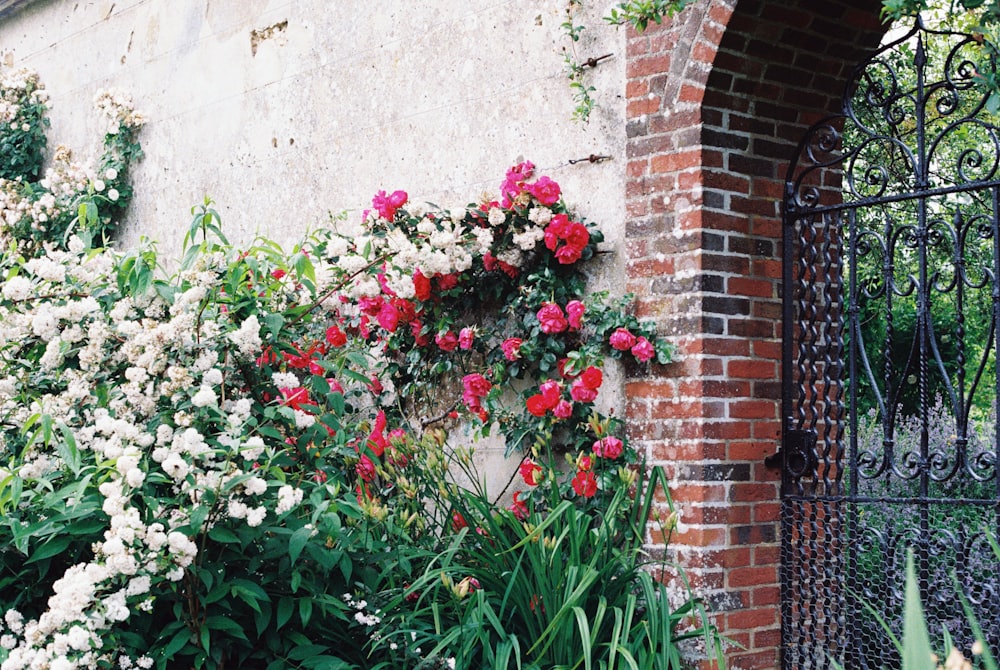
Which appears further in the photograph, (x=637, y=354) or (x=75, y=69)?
(x=75, y=69)

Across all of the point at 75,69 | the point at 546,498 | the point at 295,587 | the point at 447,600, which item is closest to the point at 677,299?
the point at 546,498

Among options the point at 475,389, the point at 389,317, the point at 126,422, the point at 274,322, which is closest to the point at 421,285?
the point at 389,317

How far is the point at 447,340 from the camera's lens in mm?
4727

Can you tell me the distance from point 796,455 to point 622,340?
2.48 ft

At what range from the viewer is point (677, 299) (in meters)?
4.05

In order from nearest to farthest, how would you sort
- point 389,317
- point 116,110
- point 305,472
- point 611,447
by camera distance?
1. point 305,472
2. point 611,447
3. point 389,317
4. point 116,110

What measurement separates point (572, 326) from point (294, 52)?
2694 millimetres

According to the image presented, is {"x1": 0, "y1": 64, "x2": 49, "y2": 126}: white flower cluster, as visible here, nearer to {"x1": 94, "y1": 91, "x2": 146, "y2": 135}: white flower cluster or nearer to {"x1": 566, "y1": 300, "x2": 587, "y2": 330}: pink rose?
{"x1": 94, "y1": 91, "x2": 146, "y2": 135}: white flower cluster

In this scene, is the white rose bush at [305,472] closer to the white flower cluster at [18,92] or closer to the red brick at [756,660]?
the red brick at [756,660]

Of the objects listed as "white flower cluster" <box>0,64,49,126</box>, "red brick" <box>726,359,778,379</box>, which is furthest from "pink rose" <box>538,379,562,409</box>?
"white flower cluster" <box>0,64,49,126</box>

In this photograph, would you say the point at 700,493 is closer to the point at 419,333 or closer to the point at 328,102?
the point at 419,333

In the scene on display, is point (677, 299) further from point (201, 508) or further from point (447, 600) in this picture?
point (201, 508)

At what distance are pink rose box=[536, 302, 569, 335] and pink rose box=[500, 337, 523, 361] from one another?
17 centimetres

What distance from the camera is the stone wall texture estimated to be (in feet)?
13.1
